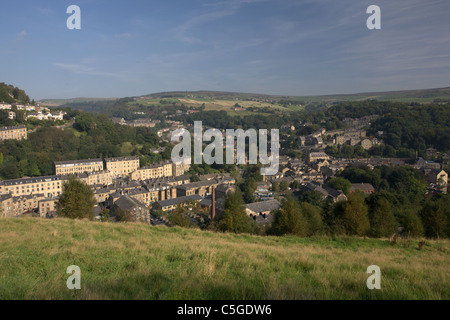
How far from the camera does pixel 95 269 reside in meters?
4.58

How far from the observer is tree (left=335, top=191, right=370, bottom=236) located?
40.2 ft

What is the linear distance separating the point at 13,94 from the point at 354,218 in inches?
3059

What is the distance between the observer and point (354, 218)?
12305 mm

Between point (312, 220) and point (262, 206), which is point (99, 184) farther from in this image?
point (312, 220)

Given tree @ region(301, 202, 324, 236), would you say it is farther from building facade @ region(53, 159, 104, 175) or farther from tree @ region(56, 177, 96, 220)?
building facade @ region(53, 159, 104, 175)

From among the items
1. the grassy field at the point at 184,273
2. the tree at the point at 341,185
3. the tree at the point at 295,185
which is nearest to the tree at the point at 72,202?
the grassy field at the point at 184,273

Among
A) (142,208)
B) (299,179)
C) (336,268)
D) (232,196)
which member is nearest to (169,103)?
(299,179)

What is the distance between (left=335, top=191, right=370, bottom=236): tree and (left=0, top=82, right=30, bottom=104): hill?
67905mm

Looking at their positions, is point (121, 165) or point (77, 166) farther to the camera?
point (121, 165)

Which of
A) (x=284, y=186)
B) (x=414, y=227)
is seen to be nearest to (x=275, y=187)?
(x=284, y=186)

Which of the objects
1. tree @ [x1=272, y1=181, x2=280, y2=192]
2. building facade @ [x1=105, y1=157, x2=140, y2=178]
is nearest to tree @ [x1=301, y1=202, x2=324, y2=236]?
tree @ [x1=272, y1=181, x2=280, y2=192]

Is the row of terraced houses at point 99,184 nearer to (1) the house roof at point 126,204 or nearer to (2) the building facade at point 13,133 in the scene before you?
(1) the house roof at point 126,204

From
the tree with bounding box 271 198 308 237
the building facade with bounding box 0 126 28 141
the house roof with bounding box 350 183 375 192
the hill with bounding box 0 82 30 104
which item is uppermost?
the hill with bounding box 0 82 30 104
